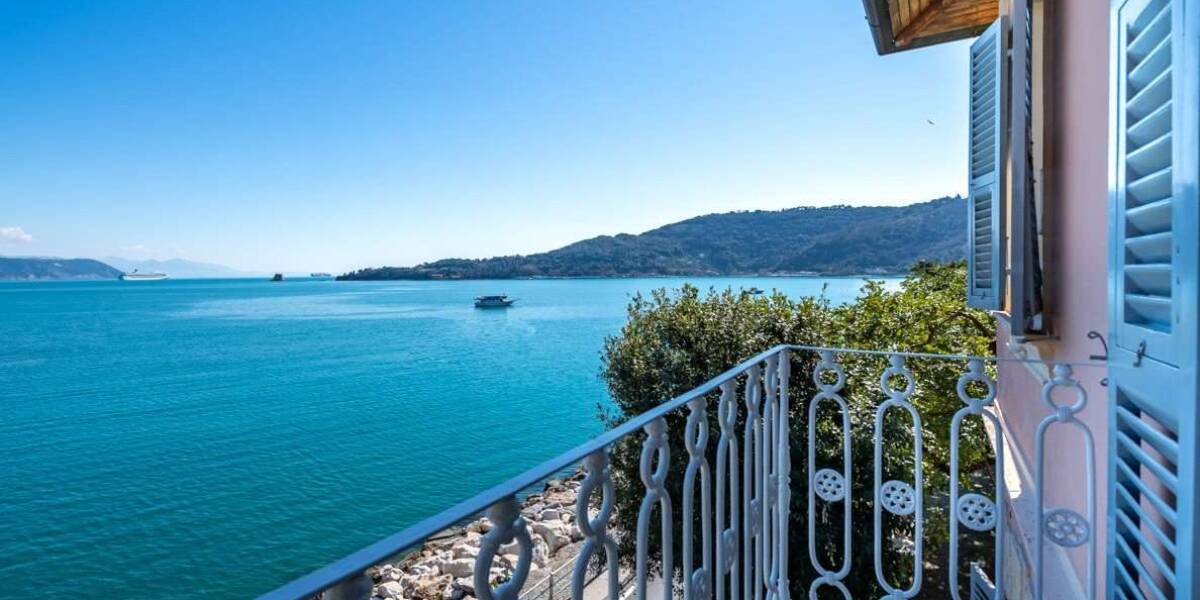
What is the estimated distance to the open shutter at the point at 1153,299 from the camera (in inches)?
34.3

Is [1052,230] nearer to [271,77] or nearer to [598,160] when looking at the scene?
[598,160]

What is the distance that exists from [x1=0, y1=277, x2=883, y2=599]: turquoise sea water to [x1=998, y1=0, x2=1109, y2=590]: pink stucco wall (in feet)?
20.7

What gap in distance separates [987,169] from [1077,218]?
797mm

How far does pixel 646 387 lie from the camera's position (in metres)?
6.44

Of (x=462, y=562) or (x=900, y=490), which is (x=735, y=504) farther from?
(x=462, y=562)

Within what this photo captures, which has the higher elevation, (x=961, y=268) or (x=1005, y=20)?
(x=1005, y=20)

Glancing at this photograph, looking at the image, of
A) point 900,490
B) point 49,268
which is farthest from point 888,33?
point 49,268

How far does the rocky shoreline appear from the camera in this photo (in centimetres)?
1065

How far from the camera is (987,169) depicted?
304cm

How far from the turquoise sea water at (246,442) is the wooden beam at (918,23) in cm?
462

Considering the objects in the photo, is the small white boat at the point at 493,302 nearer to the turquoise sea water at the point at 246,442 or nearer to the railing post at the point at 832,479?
the turquoise sea water at the point at 246,442

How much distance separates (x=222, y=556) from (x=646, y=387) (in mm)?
11887

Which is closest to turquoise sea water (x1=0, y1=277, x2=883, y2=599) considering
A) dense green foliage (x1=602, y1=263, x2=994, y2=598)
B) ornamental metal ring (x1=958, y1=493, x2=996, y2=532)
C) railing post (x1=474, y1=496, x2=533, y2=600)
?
dense green foliage (x1=602, y1=263, x2=994, y2=598)

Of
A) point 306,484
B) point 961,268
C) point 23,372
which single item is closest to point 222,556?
point 306,484
